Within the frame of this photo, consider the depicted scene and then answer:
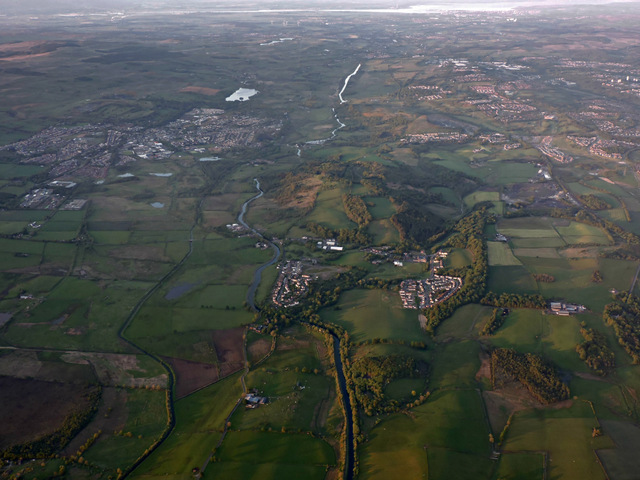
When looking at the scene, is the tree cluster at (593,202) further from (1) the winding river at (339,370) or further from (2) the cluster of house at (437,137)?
(1) the winding river at (339,370)

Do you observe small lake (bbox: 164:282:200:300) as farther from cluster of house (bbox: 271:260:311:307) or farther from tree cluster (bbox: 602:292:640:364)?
tree cluster (bbox: 602:292:640:364)

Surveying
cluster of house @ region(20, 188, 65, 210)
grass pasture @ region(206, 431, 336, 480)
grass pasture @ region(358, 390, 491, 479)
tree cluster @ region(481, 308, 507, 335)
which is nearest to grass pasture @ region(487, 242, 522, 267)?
tree cluster @ region(481, 308, 507, 335)

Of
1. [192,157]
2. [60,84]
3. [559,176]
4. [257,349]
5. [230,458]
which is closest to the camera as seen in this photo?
[230,458]

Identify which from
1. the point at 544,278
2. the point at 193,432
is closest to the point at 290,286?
the point at 193,432

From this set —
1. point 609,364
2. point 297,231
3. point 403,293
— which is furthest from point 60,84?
point 609,364

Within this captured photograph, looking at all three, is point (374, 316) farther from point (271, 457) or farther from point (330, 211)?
point (330, 211)

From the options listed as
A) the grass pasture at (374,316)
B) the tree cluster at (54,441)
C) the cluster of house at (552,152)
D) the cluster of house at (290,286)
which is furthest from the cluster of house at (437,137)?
the tree cluster at (54,441)

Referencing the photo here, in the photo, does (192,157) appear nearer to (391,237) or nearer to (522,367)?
(391,237)
